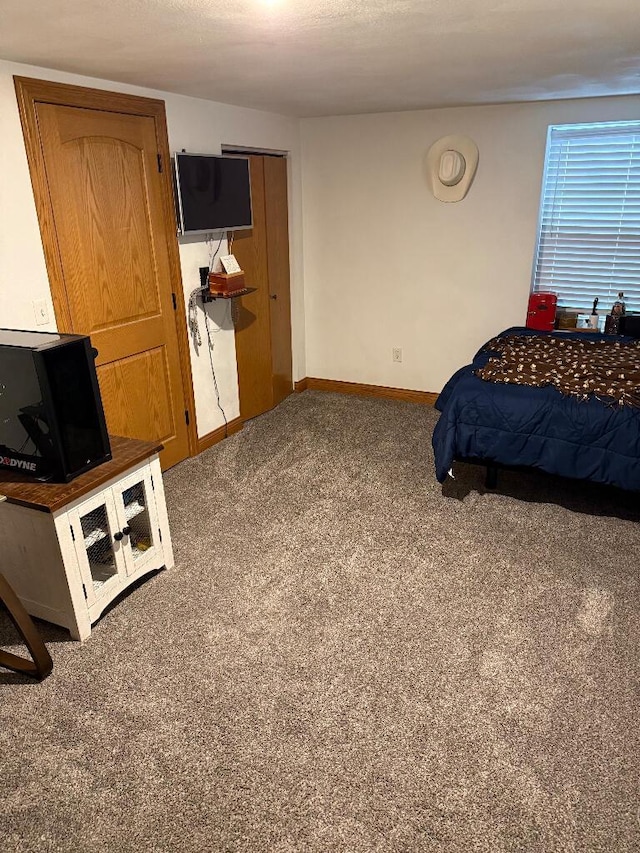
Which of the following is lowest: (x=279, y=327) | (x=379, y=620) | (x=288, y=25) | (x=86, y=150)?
(x=379, y=620)

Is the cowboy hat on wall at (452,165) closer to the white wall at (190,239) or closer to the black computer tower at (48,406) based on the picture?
the white wall at (190,239)

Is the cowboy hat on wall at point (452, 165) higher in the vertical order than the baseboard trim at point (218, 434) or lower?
higher

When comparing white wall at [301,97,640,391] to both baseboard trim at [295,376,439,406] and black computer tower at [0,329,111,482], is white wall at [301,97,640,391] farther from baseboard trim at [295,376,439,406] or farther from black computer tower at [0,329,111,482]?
black computer tower at [0,329,111,482]

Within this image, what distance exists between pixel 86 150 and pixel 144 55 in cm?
71

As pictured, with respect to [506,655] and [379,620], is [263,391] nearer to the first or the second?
[379,620]

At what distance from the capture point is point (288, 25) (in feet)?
6.51

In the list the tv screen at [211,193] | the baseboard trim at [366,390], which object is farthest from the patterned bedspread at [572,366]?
the tv screen at [211,193]

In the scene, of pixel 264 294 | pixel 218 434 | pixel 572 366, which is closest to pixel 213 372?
pixel 218 434

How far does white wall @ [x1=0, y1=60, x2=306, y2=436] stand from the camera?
2617 millimetres

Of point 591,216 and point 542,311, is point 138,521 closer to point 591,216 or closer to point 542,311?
point 542,311

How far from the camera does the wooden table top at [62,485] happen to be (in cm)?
220

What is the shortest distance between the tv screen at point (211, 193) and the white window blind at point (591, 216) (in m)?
2.14

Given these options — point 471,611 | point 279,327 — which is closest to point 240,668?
point 471,611

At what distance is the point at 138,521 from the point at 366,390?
9.66 feet
